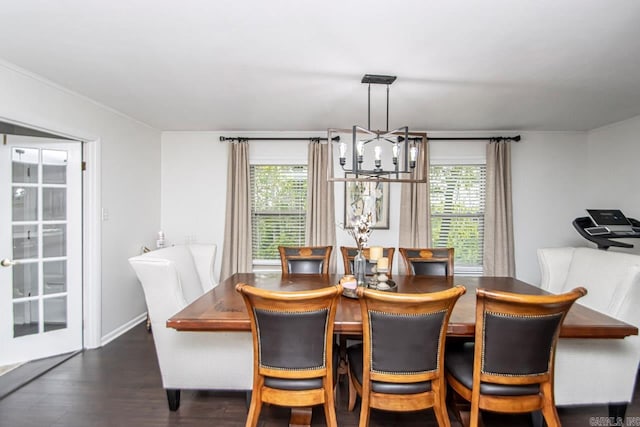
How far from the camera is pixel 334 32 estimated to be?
2.01 meters

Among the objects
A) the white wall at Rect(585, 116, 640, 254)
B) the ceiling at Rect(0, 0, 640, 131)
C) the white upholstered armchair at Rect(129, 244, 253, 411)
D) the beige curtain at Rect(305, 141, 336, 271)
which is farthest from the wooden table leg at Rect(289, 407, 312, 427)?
the white wall at Rect(585, 116, 640, 254)

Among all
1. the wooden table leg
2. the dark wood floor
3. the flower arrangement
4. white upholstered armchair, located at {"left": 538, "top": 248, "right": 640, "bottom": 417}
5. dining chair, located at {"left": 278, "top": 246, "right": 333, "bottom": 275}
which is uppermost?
the flower arrangement

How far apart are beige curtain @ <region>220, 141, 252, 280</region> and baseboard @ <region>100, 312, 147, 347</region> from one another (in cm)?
107

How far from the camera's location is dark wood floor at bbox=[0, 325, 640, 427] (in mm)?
2209

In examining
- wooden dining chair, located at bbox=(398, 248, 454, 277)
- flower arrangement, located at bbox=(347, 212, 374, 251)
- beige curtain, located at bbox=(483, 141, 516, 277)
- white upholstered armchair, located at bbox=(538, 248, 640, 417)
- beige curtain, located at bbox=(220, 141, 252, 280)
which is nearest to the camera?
white upholstered armchair, located at bbox=(538, 248, 640, 417)

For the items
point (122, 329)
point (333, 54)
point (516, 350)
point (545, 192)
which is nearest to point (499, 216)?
point (545, 192)

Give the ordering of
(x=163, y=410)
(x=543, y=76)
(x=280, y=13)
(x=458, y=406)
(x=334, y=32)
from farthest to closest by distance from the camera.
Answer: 1. (x=543, y=76)
2. (x=163, y=410)
3. (x=458, y=406)
4. (x=334, y=32)
5. (x=280, y=13)

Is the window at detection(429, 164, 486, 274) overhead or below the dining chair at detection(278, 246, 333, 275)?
overhead

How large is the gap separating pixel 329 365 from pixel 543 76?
2.72 meters

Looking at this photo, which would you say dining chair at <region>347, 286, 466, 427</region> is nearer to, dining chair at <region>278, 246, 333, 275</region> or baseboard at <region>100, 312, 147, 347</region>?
dining chair at <region>278, 246, 333, 275</region>

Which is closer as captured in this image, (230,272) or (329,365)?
(329,365)

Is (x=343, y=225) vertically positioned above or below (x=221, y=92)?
below

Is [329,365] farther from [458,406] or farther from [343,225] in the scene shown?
[343,225]

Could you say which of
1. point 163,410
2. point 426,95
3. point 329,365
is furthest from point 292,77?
point 163,410
